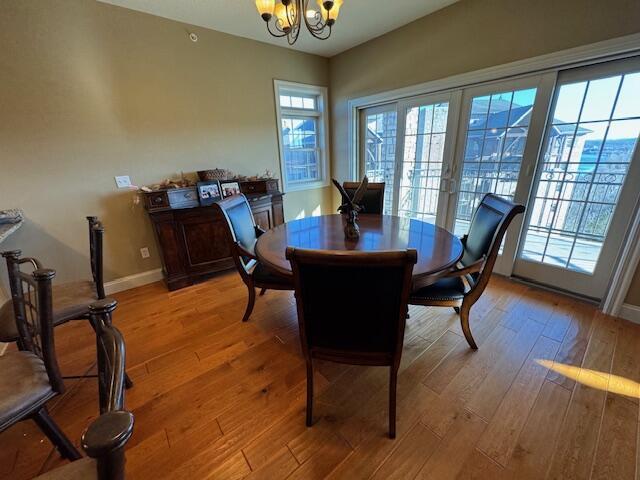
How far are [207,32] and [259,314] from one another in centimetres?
294

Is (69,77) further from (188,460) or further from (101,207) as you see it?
(188,460)

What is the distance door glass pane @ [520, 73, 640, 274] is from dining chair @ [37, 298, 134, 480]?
310 cm

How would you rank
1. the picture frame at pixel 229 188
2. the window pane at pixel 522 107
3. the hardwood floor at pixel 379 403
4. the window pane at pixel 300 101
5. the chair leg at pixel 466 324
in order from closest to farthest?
the hardwood floor at pixel 379 403
the chair leg at pixel 466 324
the window pane at pixel 522 107
the picture frame at pixel 229 188
the window pane at pixel 300 101

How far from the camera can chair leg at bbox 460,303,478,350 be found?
65.2 inches

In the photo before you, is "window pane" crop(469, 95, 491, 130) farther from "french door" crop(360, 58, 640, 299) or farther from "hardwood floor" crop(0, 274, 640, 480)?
"hardwood floor" crop(0, 274, 640, 480)

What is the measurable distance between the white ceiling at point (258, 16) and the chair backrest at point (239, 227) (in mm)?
1794

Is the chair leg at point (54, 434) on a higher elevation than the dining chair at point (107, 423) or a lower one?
lower

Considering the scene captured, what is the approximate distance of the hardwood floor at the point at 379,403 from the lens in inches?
45.8

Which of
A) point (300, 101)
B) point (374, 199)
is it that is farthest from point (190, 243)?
point (300, 101)

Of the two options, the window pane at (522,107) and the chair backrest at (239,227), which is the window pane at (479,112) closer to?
the window pane at (522,107)

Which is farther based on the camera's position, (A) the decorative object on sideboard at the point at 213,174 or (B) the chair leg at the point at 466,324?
(A) the decorative object on sideboard at the point at 213,174

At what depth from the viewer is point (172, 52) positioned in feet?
8.55

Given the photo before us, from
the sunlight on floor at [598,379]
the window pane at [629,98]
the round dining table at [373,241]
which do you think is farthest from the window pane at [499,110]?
the sunlight on floor at [598,379]

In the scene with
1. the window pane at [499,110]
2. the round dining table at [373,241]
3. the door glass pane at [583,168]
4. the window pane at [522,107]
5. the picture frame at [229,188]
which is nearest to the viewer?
the round dining table at [373,241]
